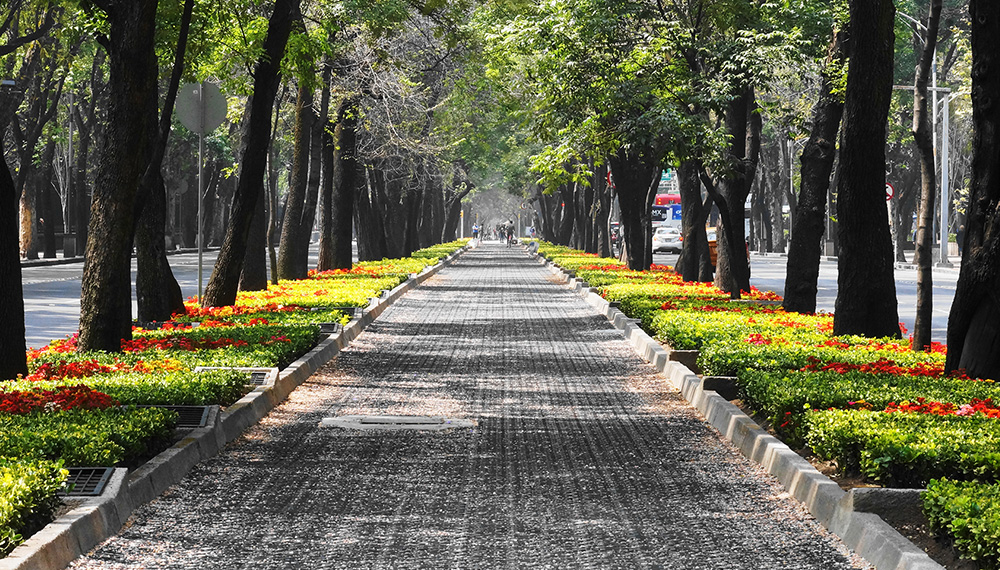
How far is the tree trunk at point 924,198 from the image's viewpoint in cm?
1409

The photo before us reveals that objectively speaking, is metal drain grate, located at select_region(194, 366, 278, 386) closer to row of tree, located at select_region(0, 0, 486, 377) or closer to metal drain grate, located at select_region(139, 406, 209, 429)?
row of tree, located at select_region(0, 0, 486, 377)

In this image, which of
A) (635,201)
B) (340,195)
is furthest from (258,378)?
(635,201)

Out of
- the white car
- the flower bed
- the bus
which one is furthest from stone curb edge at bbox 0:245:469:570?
the bus

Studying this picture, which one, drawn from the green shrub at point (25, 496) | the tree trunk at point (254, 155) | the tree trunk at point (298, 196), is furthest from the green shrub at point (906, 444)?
the tree trunk at point (298, 196)

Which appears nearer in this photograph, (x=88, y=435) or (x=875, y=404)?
(x=88, y=435)

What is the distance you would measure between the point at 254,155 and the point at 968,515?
52.1 feet

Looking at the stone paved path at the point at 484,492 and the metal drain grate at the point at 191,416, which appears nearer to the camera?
the stone paved path at the point at 484,492

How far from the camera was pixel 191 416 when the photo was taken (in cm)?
1006

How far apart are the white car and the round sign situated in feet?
219

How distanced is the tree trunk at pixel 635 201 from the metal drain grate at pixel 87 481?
3157 cm

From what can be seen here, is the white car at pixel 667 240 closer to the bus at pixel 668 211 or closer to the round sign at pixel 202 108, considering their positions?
the bus at pixel 668 211

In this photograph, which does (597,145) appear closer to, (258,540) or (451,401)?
(451,401)

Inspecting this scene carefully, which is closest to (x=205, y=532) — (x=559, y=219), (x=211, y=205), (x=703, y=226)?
(x=703, y=226)

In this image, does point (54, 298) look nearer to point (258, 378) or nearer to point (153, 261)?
point (153, 261)
